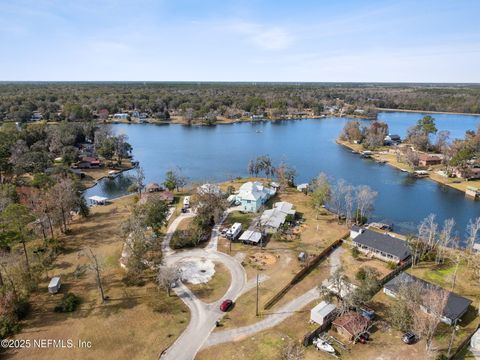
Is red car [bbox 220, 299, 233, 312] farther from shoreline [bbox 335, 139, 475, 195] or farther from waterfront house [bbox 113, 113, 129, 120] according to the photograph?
waterfront house [bbox 113, 113, 129, 120]

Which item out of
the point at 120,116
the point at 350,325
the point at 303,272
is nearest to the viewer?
the point at 350,325

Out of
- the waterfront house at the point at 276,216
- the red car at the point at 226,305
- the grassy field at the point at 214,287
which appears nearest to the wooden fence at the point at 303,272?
the red car at the point at 226,305

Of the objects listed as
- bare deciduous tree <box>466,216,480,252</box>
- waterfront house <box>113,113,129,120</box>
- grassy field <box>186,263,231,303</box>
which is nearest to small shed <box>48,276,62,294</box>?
grassy field <box>186,263,231,303</box>

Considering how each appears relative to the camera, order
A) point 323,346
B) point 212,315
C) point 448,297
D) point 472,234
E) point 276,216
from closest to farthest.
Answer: point 323,346, point 212,315, point 448,297, point 472,234, point 276,216

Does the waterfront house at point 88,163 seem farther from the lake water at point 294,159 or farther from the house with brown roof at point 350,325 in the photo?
the house with brown roof at point 350,325

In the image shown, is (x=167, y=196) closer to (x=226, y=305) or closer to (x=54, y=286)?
(x=54, y=286)

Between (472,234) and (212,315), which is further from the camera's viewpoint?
(472,234)

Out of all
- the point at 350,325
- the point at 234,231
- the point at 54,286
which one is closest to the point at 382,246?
Result: the point at 350,325

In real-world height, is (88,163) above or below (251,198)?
below
